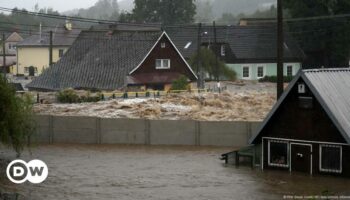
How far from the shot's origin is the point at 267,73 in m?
77.2

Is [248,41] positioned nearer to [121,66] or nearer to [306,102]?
[121,66]

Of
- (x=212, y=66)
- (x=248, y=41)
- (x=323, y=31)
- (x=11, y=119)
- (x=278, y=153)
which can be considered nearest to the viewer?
(x=11, y=119)

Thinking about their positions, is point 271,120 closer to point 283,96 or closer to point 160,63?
point 283,96

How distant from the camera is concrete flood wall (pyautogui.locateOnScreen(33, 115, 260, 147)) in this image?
38.7 m

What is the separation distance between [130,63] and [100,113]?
16971 millimetres

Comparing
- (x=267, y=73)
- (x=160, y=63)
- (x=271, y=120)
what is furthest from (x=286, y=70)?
(x=271, y=120)

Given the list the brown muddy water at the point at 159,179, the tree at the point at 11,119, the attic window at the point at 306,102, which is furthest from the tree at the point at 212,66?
the tree at the point at 11,119

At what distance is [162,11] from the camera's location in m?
114

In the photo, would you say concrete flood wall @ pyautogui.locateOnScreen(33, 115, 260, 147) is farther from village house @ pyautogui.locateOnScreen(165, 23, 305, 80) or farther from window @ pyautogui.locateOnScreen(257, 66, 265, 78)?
window @ pyautogui.locateOnScreen(257, 66, 265, 78)

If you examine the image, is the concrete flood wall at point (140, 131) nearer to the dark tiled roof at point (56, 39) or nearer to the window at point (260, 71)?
the window at point (260, 71)

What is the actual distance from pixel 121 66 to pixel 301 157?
34490 mm

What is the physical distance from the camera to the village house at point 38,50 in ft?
294

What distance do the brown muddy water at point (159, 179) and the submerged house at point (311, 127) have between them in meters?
0.74

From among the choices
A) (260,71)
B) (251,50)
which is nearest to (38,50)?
(251,50)
